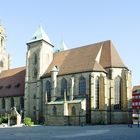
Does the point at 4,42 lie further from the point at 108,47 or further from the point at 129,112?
the point at 129,112

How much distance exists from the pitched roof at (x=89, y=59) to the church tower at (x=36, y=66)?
211cm

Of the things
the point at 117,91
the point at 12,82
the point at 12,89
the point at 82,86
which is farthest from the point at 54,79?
the point at 12,82

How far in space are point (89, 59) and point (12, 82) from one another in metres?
21.0

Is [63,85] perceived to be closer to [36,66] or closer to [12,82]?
[36,66]

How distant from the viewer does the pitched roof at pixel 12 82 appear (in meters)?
63.3

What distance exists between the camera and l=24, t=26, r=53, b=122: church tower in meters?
58.1

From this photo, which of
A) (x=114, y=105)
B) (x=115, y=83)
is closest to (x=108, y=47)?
(x=115, y=83)

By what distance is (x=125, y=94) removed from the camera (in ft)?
169

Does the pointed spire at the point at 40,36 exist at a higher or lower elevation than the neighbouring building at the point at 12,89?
higher

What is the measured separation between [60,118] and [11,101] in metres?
17.1

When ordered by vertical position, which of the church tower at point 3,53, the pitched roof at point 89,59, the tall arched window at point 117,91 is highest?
the church tower at point 3,53

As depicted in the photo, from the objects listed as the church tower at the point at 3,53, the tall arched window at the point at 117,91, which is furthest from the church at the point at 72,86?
the church tower at the point at 3,53

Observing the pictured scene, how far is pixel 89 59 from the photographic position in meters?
53.6

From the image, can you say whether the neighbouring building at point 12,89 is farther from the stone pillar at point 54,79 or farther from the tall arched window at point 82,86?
the tall arched window at point 82,86
